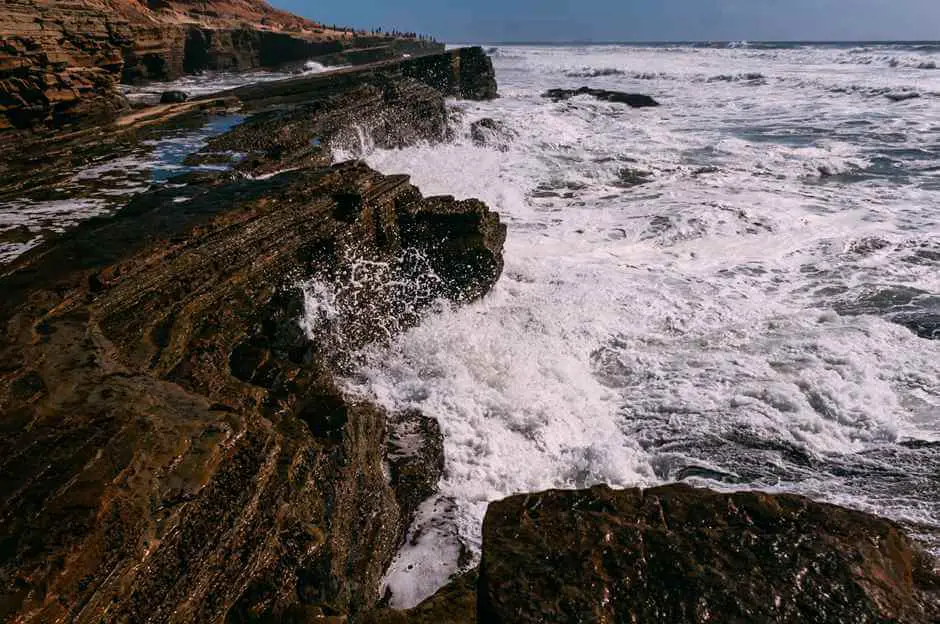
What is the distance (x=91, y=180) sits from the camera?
8.80 meters

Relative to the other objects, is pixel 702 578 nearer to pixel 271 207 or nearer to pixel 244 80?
pixel 271 207

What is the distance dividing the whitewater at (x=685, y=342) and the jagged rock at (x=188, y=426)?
0.95 metres

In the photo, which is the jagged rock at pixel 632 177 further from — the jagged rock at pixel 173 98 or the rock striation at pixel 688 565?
the jagged rock at pixel 173 98

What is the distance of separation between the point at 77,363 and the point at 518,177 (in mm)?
13131

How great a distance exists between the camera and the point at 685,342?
23.9ft

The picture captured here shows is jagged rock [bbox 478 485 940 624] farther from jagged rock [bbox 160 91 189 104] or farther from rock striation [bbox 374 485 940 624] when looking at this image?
jagged rock [bbox 160 91 189 104]

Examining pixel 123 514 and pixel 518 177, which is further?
pixel 518 177

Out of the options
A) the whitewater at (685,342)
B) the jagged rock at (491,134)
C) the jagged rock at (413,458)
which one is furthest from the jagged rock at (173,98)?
the jagged rock at (413,458)

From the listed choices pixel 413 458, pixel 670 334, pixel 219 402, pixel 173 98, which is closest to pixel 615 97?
pixel 173 98

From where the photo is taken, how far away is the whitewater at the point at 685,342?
509 centimetres

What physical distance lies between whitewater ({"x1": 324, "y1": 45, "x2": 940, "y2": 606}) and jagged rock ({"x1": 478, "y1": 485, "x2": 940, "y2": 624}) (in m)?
1.78

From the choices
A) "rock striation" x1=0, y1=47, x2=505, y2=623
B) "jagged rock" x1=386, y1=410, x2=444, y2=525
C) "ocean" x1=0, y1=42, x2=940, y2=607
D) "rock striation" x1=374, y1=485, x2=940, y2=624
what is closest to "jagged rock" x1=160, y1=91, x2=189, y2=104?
"ocean" x1=0, y1=42, x2=940, y2=607

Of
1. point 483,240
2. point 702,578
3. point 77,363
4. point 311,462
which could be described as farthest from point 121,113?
point 702,578

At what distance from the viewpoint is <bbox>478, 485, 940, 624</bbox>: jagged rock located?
2.32 meters
